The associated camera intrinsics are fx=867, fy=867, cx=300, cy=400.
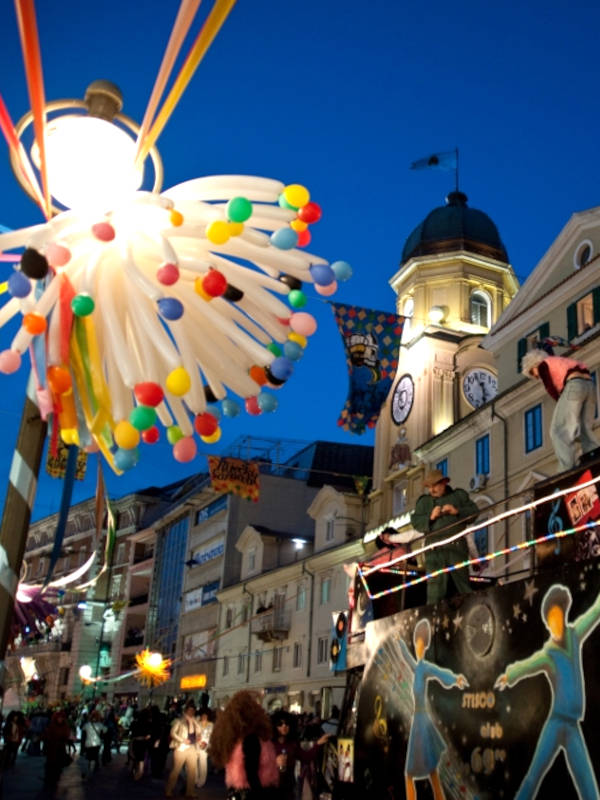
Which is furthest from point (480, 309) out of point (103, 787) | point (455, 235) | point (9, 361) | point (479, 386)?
point (9, 361)

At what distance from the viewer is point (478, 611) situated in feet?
28.7

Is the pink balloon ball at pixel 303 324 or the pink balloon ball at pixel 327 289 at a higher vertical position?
the pink balloon ball at pixel 327 289

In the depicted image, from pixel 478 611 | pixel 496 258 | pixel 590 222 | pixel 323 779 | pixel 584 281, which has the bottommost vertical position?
pixel 323 779

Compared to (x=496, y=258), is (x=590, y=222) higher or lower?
lower

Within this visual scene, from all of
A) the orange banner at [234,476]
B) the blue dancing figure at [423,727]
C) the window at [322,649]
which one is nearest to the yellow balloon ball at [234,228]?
the blue dancing figure at [423,727]

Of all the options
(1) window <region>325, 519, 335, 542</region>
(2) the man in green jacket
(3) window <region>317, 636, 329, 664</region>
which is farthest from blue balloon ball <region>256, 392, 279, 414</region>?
(1) window <region>325, 519, 335, 542</region>

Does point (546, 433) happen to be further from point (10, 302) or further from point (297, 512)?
point (297, 512)

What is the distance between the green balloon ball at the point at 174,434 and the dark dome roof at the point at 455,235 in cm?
3843

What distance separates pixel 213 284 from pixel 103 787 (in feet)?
63.5

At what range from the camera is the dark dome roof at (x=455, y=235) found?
41562mm

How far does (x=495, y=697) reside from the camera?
810cm

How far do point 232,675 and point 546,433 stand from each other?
28659 millimetres

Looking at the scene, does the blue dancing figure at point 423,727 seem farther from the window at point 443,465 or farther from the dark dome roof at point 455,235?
the dark dome roof at point 455,235

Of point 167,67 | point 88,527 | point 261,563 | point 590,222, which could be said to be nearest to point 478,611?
point 167,67
